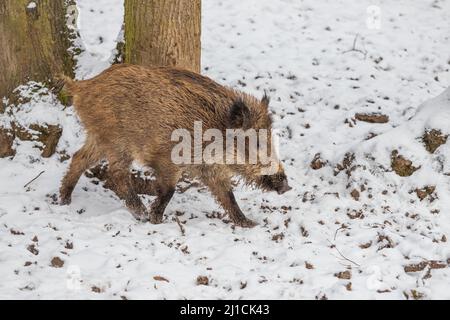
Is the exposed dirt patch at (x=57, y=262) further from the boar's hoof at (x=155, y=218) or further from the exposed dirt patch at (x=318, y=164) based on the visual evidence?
the exposed dirt patch at (x=318, y=164)

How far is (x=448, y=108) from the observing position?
632 cm

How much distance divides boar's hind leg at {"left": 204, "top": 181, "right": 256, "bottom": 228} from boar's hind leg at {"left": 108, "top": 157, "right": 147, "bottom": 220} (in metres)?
0.74

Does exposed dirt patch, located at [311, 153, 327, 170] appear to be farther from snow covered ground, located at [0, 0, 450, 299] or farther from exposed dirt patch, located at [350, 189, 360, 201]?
exposed dirt patch, located at [350, 189, 360, 201]

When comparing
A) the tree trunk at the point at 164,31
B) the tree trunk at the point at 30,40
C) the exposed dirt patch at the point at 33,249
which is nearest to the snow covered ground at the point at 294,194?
the exposed dirt patch at the point at 33,249

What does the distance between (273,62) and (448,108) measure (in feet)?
9.39

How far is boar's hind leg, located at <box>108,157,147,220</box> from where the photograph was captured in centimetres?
592

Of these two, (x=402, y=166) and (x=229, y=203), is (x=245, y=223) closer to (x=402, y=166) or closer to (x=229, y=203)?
(x=229, y=203)

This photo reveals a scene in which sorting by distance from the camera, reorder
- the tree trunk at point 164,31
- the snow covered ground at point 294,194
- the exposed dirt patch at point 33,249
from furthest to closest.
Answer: the tree trunk at point 164,31 → the exposed dirt patch at point 33,249 → the snow covered ground at point 294,194

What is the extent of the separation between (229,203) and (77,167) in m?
1.65

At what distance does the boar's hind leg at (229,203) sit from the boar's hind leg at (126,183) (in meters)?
0.74

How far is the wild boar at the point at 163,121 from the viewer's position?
223 inches

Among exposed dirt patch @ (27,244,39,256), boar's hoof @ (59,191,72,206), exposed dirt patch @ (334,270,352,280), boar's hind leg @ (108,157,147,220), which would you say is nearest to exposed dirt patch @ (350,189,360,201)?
exposed dirt patch @ (334,270,352,280)
